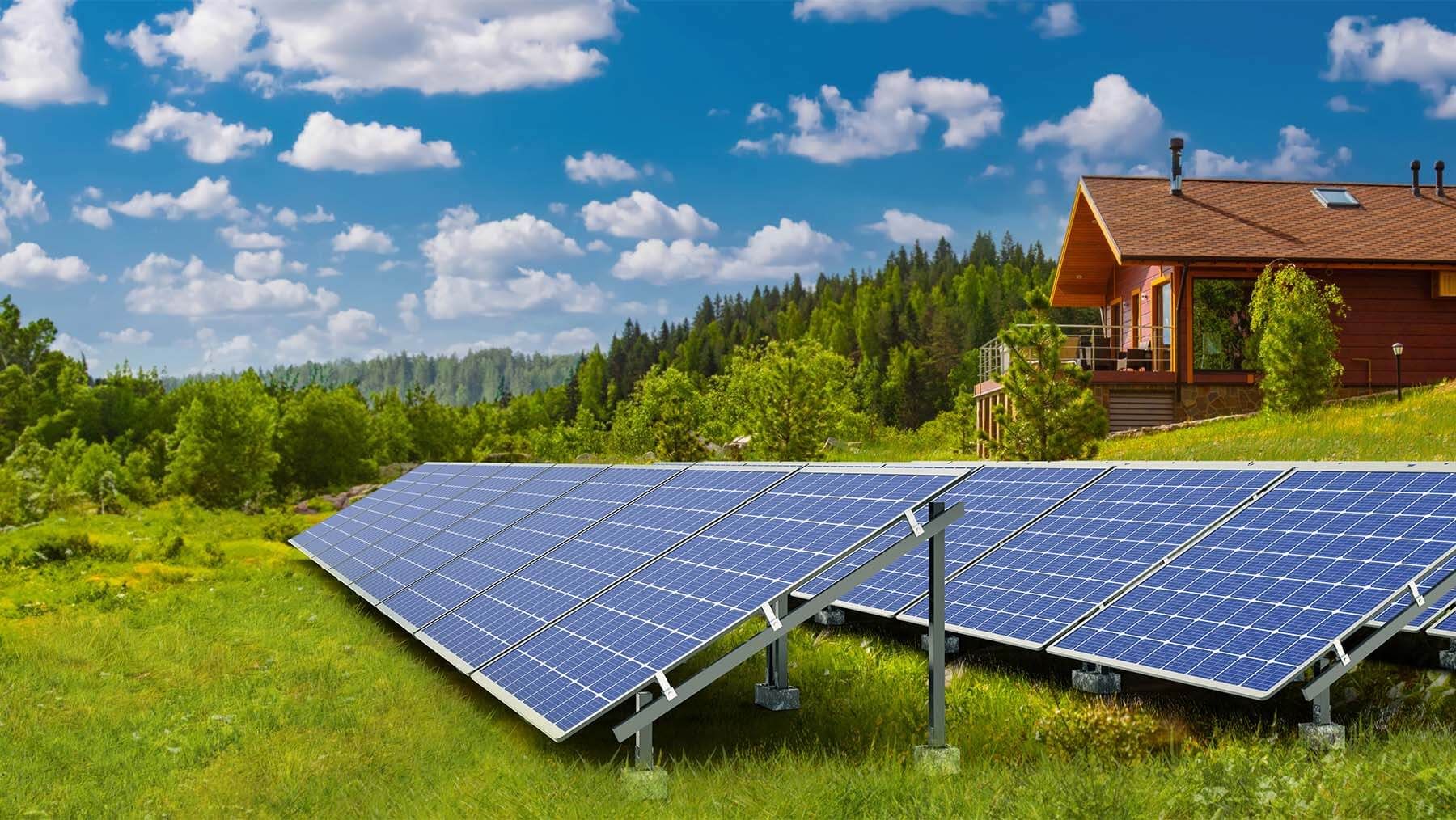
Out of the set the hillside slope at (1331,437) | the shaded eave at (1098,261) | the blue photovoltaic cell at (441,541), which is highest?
the shaded eave at (1098,261)

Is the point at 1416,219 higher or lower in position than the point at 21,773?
higher

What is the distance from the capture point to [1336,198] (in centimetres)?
3959

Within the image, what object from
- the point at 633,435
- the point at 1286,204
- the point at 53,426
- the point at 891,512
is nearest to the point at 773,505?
the point at 891,512

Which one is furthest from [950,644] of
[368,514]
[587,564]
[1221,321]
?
[1221,321]

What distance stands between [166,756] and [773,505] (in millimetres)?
5605

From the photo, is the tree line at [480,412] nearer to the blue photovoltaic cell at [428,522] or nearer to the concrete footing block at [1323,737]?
the blue photovoltaic cell at [428,522]

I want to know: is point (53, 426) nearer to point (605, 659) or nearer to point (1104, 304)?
point (1104, 304)

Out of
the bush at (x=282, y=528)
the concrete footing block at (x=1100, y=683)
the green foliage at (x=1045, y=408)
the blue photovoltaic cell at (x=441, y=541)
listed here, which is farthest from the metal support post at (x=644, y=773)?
the bush at (x=282, y=528)

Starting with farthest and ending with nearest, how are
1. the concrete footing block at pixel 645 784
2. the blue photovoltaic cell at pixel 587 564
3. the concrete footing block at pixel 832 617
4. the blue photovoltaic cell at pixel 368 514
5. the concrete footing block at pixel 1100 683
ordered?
the blue photovoltaic cell at pixel 368 514 < the concrete footing block at pixel 832 617 < the blue photovoltaic cell at pixel 587 564 < the concrete footing block at pixel 1100 683 < the concrete footing block at pixel 645 784

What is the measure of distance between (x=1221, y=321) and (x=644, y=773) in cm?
3186

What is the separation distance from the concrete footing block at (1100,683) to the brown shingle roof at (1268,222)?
84.2 ft

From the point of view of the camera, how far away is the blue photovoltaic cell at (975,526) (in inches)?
453

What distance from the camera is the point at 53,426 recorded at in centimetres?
8488

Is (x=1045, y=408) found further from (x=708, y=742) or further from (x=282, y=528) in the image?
(x=282, y=528)
